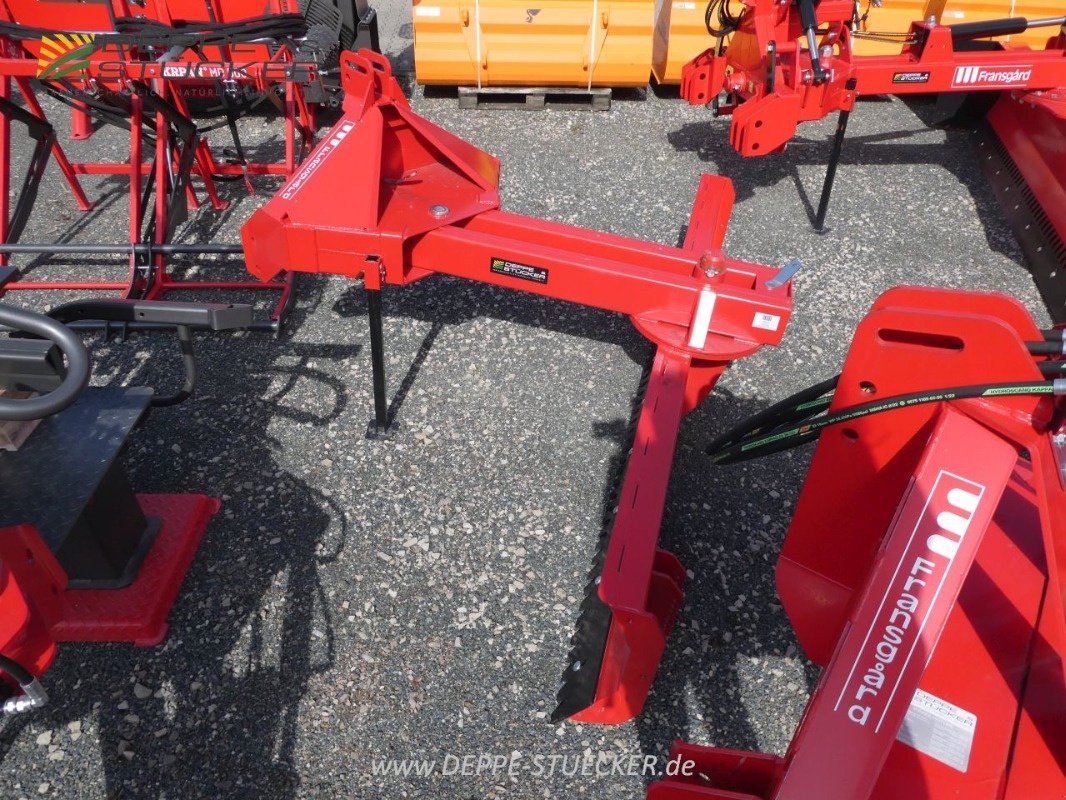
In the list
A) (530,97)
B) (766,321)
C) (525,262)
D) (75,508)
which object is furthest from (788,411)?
(530,97)

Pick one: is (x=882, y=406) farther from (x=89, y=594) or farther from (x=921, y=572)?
(x=89, y=594)

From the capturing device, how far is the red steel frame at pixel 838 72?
459cm

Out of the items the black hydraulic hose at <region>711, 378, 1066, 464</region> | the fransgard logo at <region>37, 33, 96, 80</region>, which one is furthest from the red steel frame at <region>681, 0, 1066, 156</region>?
the fransgard logo at <region>37, 33, 96, 80</region>

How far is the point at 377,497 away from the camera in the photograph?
3404 mm

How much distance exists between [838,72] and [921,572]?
4.03 metres

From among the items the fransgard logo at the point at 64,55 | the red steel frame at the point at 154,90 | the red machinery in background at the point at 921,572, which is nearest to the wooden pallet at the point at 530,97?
the red steel frame at the point at 154,90

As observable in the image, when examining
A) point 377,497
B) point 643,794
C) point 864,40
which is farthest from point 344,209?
point 864,40

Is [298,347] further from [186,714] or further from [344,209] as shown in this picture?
[186,714]

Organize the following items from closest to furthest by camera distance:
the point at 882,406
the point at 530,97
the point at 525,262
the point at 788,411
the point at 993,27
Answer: the point at 882,406 < the point at 788,411 < the point at 525,262 < the point at 993,27 < the point at 530,97

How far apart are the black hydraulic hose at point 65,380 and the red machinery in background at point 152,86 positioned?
2291 mm

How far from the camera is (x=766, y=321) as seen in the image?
2816 mm

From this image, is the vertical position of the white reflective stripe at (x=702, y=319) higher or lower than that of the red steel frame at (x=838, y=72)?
lower

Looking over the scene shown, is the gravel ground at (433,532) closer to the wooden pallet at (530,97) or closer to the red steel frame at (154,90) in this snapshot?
the red steel frame at (154,90)

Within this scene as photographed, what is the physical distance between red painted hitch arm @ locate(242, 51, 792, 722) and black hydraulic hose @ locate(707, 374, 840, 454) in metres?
0.33
